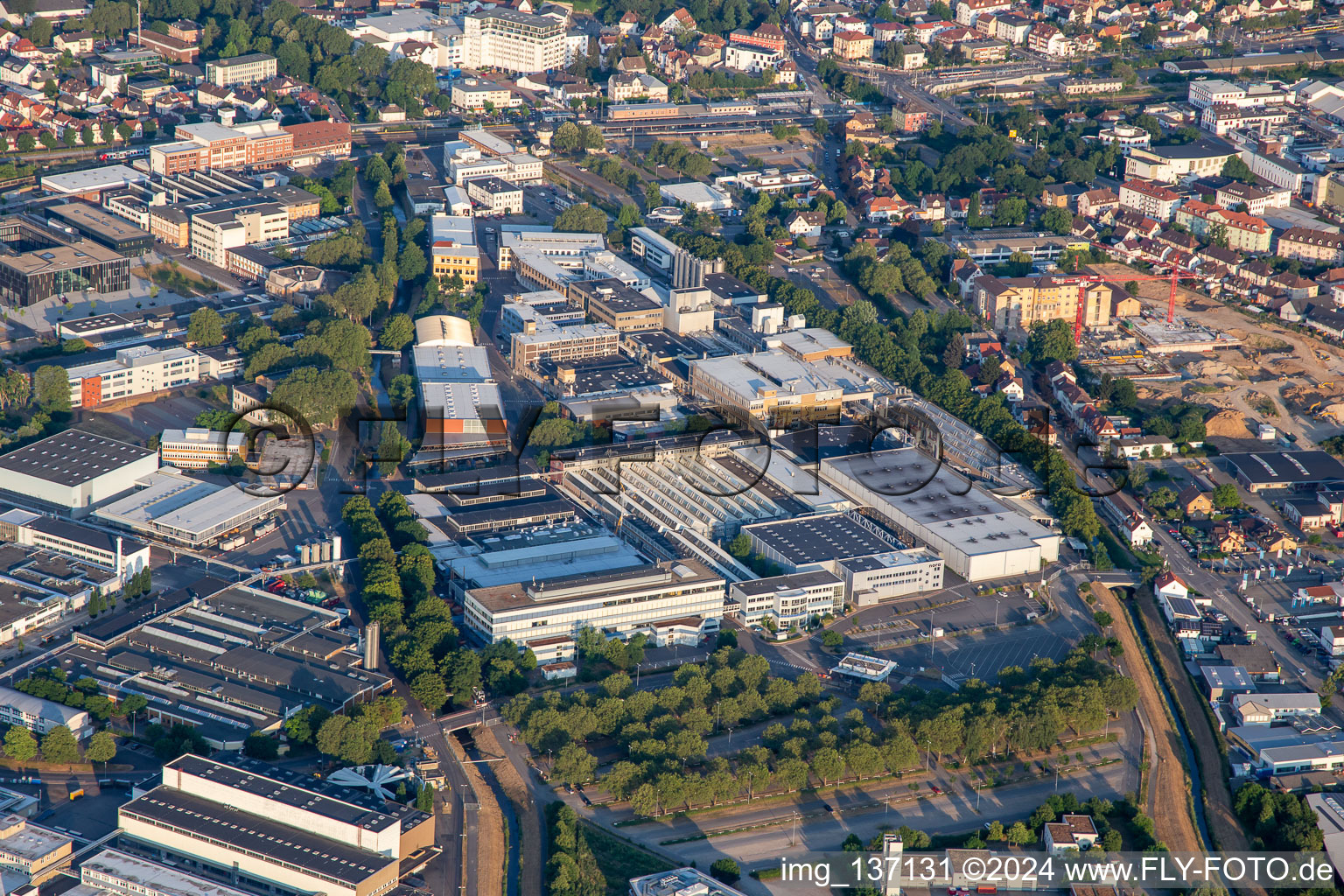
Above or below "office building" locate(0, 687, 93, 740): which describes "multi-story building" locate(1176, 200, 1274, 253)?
above

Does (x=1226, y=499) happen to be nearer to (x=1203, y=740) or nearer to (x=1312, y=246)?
(x=1203, y=740)

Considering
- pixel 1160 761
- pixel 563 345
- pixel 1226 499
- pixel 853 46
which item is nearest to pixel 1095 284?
pixel 1226 499

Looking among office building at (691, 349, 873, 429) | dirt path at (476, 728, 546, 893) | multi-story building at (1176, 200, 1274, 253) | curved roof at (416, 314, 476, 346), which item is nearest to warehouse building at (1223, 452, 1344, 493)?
office building at (691, 349, 873, 429)

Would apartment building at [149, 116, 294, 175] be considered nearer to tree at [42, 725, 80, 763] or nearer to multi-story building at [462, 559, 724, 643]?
multi-story building at [462, 559, 724, 643]

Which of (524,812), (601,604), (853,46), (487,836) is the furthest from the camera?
(853,46)

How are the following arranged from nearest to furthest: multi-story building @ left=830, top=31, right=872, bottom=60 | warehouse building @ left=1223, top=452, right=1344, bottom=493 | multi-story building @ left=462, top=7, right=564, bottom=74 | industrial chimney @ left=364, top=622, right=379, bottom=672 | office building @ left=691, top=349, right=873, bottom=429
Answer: industrial chimney @ left=364, top=622, right=379, bottom=672 < warehouse building @ left=1223, top=452, right=1344, bottom=493 < office building @ left=691, top=349, right=873, bottom=429 < multi-story building @ left=462, top=7, right=564, bottom=74 < multi-story building @ left=830, top=31, right=872, bottom=60

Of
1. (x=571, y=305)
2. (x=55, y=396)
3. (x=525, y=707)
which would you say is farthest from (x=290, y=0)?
(x=525, y=707)
